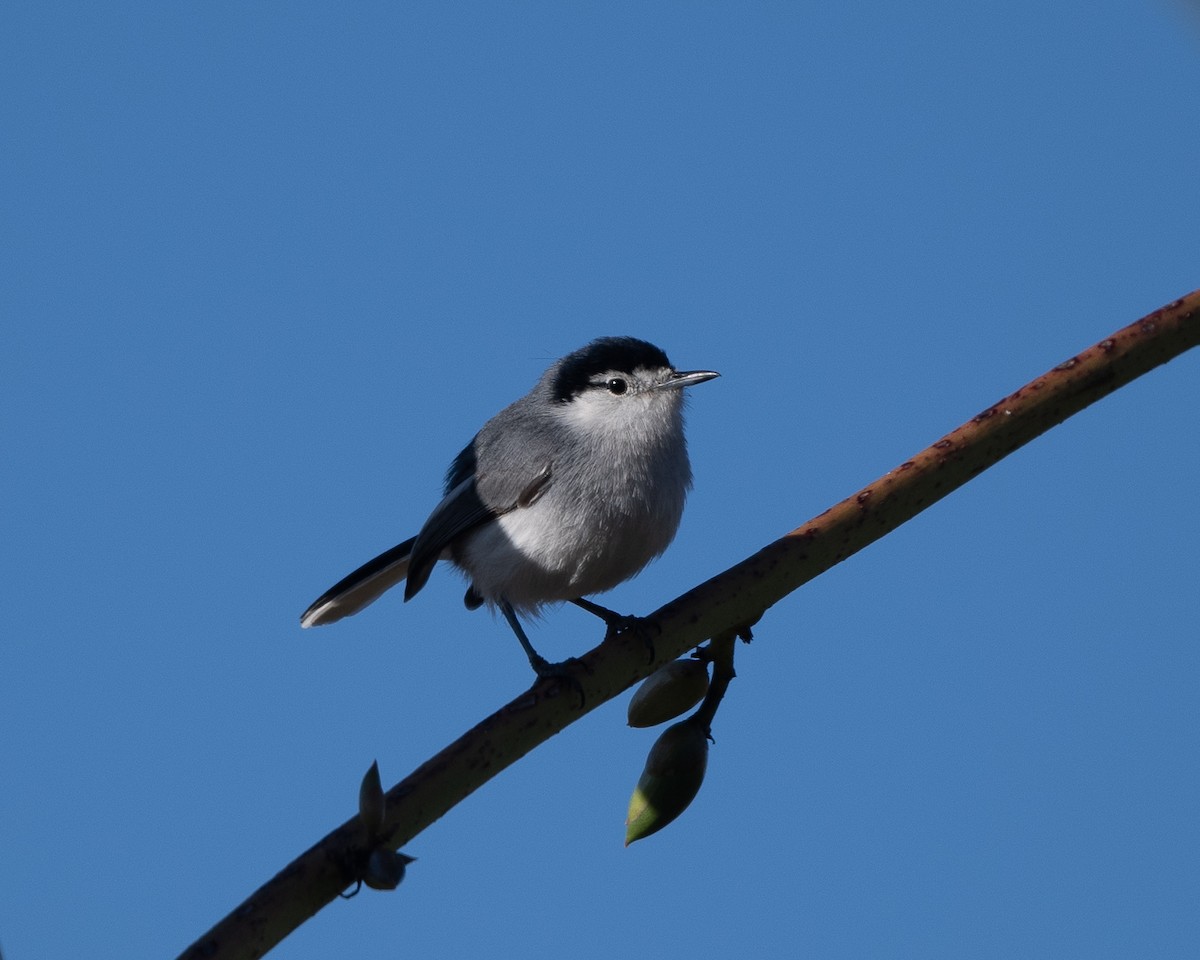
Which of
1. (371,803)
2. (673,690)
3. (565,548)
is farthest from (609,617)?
(371,803)

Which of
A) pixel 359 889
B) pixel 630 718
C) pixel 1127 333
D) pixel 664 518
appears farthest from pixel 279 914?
pixel 664 518

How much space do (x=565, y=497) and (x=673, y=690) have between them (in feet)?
5.46

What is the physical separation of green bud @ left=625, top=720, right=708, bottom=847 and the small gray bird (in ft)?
4.75

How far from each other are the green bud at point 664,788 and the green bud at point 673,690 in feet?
0.35

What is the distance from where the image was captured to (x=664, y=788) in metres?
2.23

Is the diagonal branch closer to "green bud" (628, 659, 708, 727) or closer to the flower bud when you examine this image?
"green bud" (628, 659, 708, 727)

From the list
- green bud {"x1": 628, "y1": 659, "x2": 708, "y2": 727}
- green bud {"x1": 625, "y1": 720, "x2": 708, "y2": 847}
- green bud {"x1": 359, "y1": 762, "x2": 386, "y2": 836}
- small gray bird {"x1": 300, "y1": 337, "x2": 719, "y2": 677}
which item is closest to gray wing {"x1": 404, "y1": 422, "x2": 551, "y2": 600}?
small gray bird {"x1": 300, "y1": 337, "x2": 719, "y2": 677}

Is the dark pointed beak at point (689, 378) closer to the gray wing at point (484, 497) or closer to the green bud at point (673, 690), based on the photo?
the gray wing at point (484, 497)

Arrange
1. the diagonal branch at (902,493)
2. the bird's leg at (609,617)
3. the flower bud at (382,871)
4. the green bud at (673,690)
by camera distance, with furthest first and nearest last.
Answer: the bird's leg at (609,617)
the green bud at (673,690)
the diagonal branch at (902,493)
the flower bud at (382,871)

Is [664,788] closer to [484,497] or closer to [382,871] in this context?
[382,871]

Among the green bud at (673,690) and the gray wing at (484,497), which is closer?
the green bud at (673,690)

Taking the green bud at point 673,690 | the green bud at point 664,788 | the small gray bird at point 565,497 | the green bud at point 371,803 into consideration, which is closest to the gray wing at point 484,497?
the small gray bird at point 565,497

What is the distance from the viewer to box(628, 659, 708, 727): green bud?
236 cm

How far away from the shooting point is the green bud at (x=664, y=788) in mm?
2229
